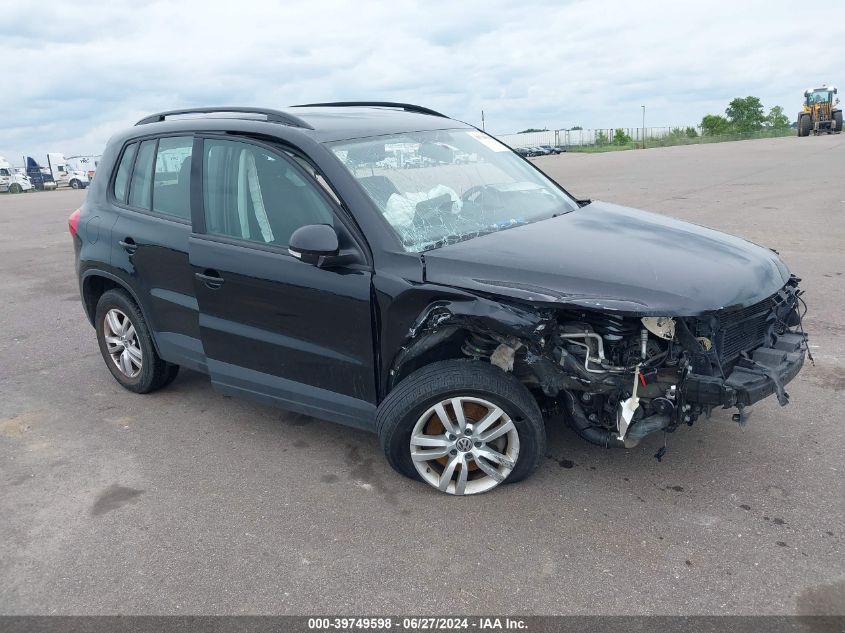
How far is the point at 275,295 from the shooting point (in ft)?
12.6

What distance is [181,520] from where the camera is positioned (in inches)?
138

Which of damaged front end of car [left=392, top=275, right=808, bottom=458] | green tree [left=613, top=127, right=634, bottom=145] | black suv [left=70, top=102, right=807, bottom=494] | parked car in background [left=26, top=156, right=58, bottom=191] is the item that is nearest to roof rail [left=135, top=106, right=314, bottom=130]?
black suv [left=70, top=102, right=807, bottom=494]

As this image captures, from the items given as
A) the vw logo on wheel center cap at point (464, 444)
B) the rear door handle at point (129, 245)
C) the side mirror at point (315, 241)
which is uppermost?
the side mirror at point (315, 241)

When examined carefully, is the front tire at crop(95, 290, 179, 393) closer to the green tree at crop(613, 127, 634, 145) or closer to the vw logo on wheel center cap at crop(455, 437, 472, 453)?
the vw logo on wheel center cap at crop(455, 437, 472, 453)

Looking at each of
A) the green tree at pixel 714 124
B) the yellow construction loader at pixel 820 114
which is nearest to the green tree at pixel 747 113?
the green tree at pixel 714 124

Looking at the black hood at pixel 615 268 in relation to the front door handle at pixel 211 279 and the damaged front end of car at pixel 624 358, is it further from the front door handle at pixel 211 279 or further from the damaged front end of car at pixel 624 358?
the front door handle at pixel 211 279

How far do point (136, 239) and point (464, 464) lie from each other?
260 cm

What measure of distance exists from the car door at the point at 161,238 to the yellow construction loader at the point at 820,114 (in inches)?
2145

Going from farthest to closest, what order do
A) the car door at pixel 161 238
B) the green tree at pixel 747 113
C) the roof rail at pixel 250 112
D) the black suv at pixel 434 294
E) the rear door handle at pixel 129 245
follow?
1. the green tree at pixel 747 113
2. the rear door handle at pixel 129 245
3. the car door at pixel 161 238
4. the roof rail at pixel 250 112
5. the black suv at pixel 434 294

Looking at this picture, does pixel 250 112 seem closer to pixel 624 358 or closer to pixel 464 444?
pixel 464 444

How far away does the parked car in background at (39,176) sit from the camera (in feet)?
161

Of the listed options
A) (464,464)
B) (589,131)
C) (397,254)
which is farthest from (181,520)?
(589,131)

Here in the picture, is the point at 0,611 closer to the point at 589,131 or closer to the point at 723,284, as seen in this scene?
the point at 723,284

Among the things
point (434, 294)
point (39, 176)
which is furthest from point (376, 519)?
point (39, 176)
